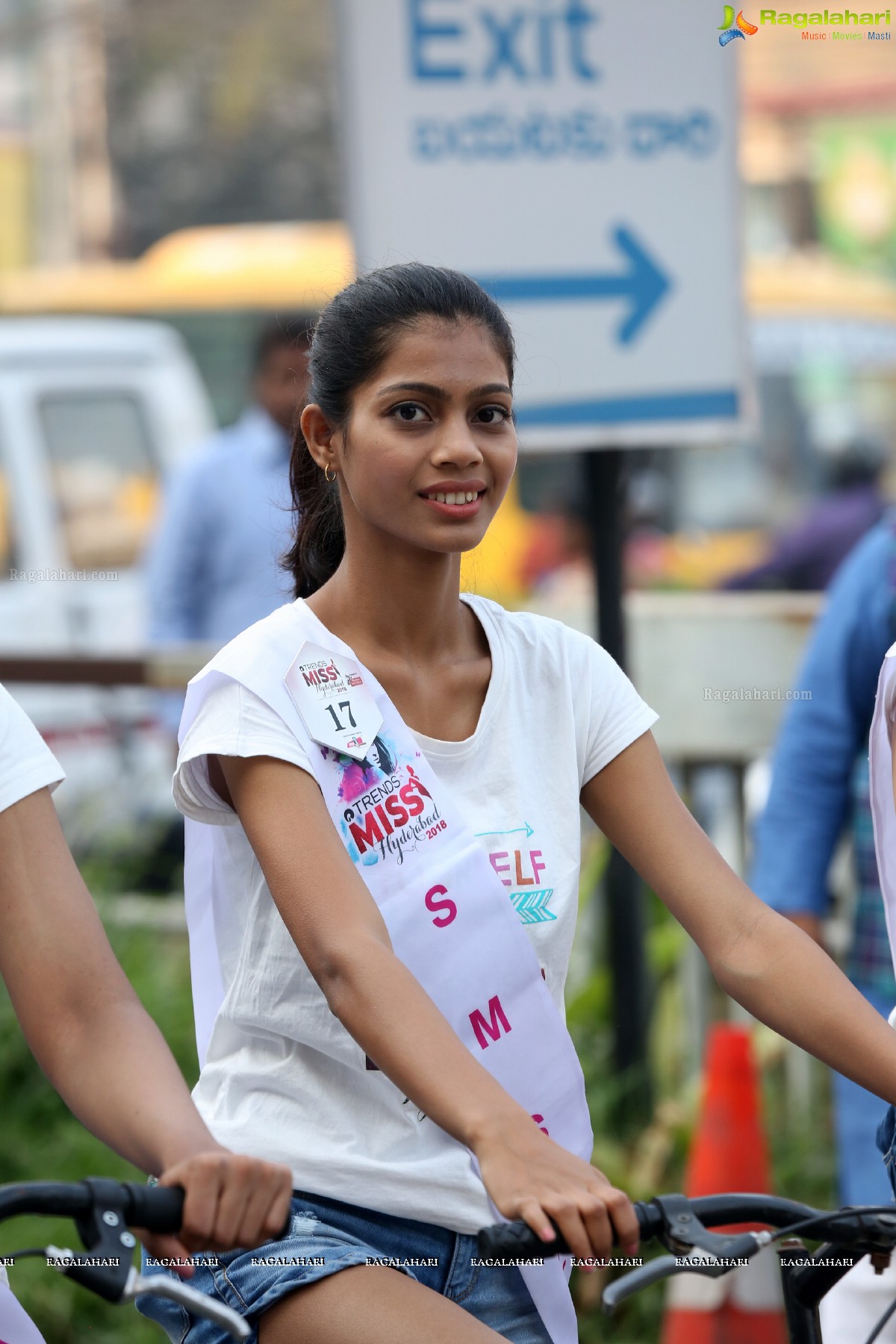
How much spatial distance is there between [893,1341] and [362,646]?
1.04 m

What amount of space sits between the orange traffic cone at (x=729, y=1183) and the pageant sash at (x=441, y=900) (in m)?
1.75

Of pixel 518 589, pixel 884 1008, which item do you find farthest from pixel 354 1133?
pixel 518 589

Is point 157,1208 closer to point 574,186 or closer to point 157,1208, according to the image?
point 157,1208

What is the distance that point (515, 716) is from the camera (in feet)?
7.41

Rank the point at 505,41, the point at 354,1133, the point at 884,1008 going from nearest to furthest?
the point at 354,1133 → the point at 884,1008 → the point at 505,41

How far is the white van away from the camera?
337 inches

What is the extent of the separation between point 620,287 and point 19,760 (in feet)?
8.16

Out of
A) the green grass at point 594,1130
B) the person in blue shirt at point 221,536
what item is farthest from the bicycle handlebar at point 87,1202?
the person in blue shirt at point 221,536

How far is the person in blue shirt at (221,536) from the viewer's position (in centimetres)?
654

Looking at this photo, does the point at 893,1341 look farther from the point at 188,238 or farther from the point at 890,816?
the point at 188,238

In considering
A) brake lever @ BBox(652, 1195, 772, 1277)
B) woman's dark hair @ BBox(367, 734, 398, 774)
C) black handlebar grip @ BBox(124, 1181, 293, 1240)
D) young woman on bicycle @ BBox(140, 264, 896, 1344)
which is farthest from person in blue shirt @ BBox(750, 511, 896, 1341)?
black handlebar grip @ BBox(124, 1181, 293, 1240)

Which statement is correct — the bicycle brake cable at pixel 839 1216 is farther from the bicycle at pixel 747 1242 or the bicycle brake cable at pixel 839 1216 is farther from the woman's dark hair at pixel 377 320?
the woman's dark hair at pixel 377 320

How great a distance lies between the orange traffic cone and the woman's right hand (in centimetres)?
216

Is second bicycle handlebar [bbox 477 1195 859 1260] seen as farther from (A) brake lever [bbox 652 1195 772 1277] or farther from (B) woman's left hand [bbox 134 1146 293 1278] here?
(B) woman's left hand [bbox 134 1146 293 1278]
